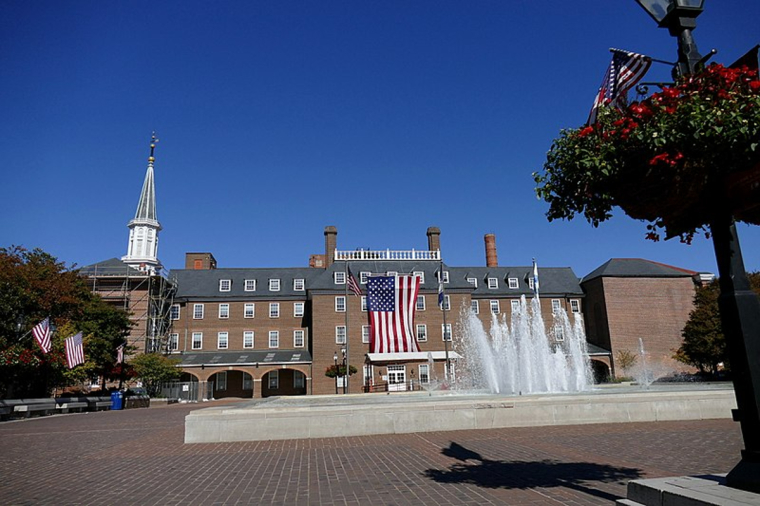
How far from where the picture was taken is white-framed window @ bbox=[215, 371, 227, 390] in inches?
1943

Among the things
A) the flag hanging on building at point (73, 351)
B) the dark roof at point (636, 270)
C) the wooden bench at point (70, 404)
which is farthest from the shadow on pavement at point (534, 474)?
the dark roof at point (636, 270)

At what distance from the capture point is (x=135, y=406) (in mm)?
33938

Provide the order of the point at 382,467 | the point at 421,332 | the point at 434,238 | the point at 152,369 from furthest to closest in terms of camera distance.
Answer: the point at 434,238 → the point at 421,332 → the point at 152,369 → the point at 382,467

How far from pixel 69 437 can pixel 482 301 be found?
43.2 metres

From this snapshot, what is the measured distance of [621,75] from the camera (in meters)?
6.48

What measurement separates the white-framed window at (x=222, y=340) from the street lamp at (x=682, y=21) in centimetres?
4966

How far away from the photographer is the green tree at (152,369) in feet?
132

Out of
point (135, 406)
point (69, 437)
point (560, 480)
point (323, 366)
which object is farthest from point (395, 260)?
point (560, 480)

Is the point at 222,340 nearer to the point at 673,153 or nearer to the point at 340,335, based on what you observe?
the point at 340,335

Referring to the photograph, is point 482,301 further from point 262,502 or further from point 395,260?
point 262,502

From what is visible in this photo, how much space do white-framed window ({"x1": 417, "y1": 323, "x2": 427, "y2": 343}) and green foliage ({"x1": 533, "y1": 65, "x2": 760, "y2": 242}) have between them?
43928 millimetres

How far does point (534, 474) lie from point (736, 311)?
14.1ft

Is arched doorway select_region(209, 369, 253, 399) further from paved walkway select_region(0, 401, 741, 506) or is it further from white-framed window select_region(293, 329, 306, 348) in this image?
paved walkway select_region(0, 401, 741, 506)

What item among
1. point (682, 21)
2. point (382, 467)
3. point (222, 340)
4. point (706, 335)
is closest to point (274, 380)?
point (222, 340)
